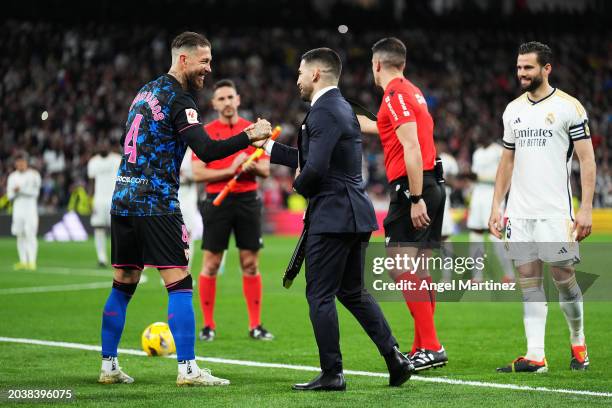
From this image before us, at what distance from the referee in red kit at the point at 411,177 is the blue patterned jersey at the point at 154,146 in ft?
5.64

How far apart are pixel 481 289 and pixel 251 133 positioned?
883 cm

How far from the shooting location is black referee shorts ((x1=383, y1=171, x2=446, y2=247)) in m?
8.20

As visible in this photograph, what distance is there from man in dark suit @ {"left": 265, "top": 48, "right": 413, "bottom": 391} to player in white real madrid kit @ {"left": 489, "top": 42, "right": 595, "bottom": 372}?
153 cm

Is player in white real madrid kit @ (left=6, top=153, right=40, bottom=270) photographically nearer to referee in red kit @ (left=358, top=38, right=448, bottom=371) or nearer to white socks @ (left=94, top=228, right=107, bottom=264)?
white socks @ (left=94, top=228, right=107, bottom=264)

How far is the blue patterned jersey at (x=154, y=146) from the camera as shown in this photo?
713cm

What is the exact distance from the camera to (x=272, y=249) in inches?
965

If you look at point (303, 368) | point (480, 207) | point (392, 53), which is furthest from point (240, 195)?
point (480, 207)

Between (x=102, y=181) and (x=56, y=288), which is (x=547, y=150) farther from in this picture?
(x=102, y=181)

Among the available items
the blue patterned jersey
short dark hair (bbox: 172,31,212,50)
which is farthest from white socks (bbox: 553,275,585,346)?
short dark hair (bbox: 172,31,212,50)

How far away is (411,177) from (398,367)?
61.0 inches

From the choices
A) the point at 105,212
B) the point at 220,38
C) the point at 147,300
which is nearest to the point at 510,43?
the point at 220,38

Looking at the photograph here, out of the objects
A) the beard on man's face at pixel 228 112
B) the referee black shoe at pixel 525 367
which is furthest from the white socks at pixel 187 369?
the beard on man's face at pixel 228 112

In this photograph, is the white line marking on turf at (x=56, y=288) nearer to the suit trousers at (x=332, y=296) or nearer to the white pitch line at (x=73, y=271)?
the white pitch line at (x=73, y=271)

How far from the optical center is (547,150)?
7.98 meters
